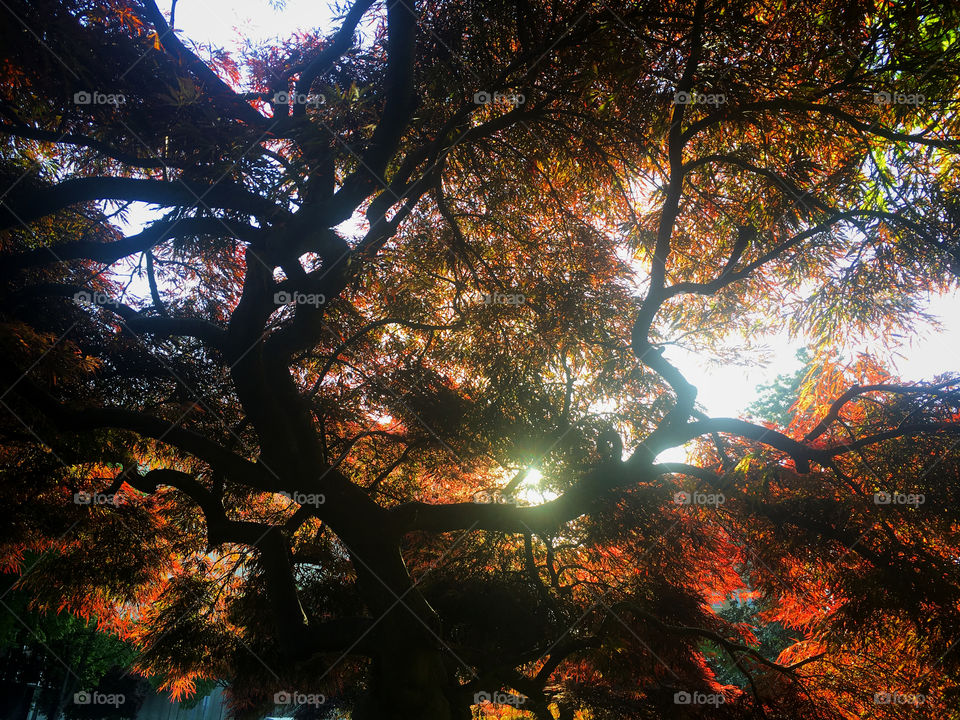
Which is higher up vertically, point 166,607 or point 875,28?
point 875,28

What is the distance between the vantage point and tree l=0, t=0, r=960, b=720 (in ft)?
11.7

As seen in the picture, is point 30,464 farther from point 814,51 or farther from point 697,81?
point 814,51

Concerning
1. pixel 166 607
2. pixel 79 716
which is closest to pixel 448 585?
pixel 166 607

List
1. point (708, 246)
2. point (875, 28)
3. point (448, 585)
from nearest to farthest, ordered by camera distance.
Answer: point (875, 28) → point (708, 246) → point (448, 585)

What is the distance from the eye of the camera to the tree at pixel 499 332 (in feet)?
11.7

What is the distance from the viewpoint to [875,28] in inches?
121

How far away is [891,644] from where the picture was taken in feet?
14.4

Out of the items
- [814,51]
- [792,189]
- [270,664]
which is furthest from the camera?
[270,664]

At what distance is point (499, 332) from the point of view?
5562mm

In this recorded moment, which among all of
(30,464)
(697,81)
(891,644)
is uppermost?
(697,81)

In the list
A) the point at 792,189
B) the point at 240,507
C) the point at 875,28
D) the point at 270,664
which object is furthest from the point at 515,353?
the point at 270,664

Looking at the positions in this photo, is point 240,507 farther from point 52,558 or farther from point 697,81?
point 697,81

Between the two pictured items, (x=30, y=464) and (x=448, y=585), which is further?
(x=448, y=585)

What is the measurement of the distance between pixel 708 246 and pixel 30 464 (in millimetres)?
7156
